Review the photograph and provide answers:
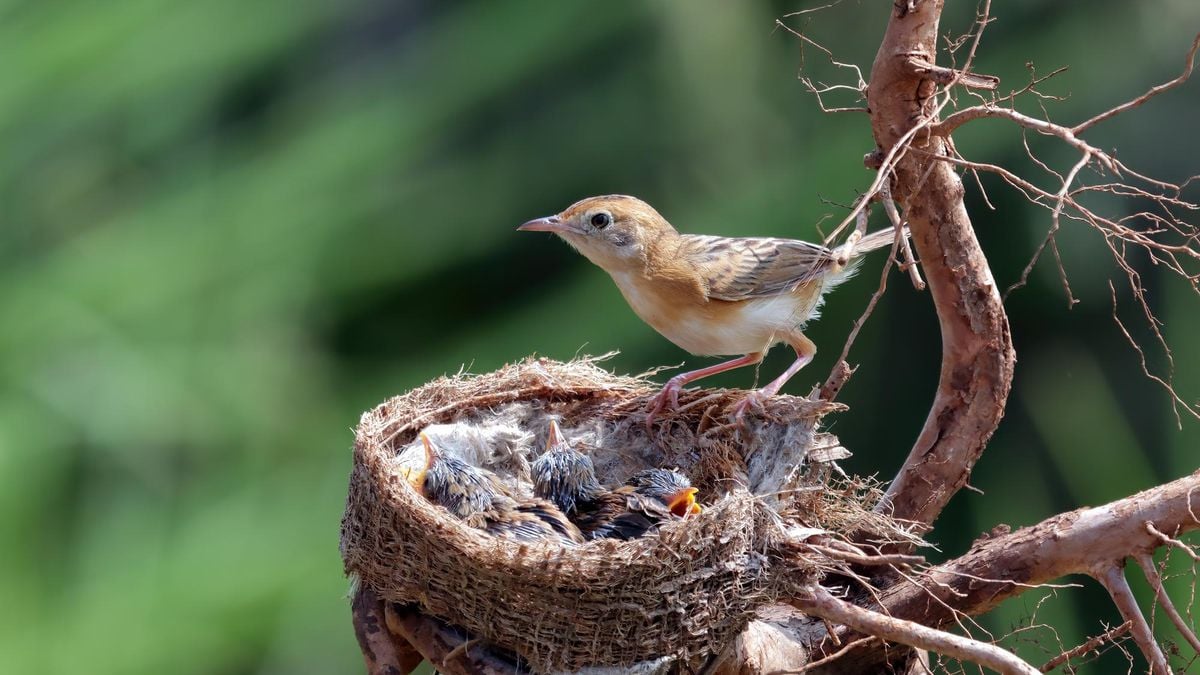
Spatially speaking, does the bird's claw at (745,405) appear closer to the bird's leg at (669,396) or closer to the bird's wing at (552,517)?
the bird's leg at (669,396)

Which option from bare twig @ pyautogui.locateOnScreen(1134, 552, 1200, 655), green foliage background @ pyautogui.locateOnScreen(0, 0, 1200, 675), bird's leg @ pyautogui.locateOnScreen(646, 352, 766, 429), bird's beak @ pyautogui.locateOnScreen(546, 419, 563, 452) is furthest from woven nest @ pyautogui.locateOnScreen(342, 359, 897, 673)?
green foliage background @ pyautogui.locateOnScreen(0, 0, 1200, 675)

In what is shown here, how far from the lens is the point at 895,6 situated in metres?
2.02

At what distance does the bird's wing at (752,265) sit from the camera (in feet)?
9.18

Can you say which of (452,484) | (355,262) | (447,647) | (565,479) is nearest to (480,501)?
(452,484)

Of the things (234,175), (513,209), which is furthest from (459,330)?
(234,175)

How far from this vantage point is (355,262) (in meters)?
5.19

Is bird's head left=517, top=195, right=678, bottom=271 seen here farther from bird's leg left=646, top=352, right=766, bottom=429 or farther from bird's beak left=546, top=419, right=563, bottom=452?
bird's beak left=546, top=419, right=563, bottom=452

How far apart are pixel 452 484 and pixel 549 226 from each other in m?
0.68

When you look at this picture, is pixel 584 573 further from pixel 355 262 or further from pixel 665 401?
pixel 355 262

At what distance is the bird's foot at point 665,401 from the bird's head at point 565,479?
8.4 inches

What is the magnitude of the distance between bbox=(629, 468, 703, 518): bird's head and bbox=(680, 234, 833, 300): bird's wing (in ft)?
1.69

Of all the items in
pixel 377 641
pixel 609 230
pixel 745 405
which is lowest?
A: pixel 377 641

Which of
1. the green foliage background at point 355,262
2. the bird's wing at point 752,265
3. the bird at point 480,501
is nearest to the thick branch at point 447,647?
the bird at point 480,501

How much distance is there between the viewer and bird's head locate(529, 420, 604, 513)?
2.62m
